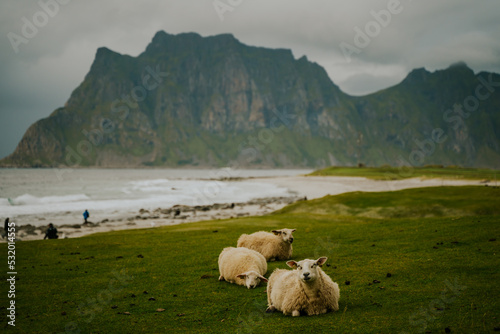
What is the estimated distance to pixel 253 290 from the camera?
12.3m

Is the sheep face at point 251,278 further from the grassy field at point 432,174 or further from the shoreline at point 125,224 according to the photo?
the grassy field at point 432,174

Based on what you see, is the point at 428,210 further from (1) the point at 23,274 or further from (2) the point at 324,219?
(1) the point at 23,274

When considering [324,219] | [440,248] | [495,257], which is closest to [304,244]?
[440,248]

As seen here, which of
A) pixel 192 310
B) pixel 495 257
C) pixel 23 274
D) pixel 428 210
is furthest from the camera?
pixel 428 210

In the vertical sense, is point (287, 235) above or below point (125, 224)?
above

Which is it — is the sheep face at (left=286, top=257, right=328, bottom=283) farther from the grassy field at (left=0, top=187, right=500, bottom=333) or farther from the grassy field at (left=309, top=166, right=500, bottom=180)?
the grassy field at (left=309, top=166, right=500, bottom=180)

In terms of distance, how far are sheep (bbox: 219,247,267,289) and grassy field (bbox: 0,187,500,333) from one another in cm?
38

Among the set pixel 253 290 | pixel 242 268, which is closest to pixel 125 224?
pixel 242 268

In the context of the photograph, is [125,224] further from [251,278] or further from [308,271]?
[308,271]

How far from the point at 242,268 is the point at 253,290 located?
52.2 inches

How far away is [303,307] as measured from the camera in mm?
9617

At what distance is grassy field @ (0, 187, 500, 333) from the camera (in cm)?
859

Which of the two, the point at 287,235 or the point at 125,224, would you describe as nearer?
the point at 287,235

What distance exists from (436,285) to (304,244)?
10332mm
